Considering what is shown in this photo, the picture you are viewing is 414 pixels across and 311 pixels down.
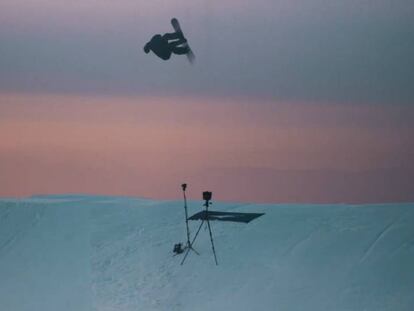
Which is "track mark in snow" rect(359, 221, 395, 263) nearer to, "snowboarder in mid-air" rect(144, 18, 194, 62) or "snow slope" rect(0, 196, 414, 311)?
"snow slope" rect(0, 196, 414, 311)

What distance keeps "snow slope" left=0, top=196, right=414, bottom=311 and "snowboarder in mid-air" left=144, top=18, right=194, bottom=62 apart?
15.8ft

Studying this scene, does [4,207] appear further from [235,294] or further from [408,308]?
[408,308]

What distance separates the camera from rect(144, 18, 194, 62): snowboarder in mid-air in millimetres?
25047

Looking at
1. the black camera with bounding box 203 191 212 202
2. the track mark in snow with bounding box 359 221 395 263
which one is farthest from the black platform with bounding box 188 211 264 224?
the track mark in snow with bounding box 359 221 395 263

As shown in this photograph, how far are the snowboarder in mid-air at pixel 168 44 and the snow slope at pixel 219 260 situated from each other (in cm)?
483

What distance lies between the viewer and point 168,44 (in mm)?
25484

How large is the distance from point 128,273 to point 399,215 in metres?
7.47

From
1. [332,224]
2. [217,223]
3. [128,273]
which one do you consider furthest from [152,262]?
[332,224]

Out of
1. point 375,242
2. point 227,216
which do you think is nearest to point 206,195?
point 227,216

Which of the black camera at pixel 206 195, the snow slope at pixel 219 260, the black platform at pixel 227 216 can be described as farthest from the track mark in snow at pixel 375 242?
the black camera at pixel 206 195

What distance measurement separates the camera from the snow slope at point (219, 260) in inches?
837

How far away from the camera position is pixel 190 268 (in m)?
23.1

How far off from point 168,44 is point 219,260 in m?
6.34

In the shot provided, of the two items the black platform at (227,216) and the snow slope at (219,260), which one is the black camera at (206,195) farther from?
the snow slope at (219,260)
